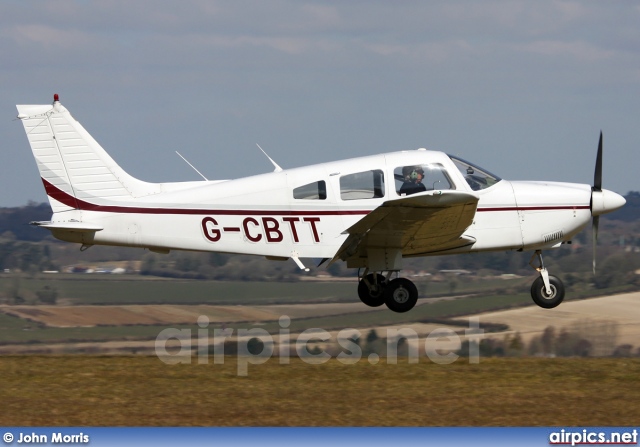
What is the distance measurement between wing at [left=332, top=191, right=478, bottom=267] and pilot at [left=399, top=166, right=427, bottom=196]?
0.44 m

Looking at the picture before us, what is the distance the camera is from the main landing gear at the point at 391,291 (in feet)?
42.2

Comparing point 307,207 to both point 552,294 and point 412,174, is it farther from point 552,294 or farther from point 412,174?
point 552,294

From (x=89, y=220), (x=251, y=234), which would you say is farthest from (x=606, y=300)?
(x=89, y=220)

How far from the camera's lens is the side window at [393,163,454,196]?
473 inches

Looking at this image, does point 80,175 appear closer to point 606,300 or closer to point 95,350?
point 95,350

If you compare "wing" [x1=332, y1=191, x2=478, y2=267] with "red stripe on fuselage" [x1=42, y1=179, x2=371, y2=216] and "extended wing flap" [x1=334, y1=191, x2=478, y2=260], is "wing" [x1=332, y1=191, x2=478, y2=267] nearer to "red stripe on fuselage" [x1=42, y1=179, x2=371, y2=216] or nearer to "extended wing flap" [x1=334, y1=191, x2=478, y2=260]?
"extended wing flap" [x1=334, y1=191, x2=478, y2=260]

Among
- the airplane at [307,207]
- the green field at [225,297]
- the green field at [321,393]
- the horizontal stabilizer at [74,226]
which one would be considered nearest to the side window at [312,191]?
the airplane at [307,207]

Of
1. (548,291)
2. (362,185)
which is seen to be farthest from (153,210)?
(548,291)

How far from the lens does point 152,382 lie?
1020 centimetres

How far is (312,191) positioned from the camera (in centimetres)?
1237

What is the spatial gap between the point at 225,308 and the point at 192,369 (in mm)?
9792

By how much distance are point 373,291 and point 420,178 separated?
6.67 ft

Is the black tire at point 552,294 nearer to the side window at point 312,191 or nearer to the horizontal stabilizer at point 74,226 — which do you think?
the side window at point 312,191

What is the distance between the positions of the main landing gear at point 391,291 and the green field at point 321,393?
65.1 inches
